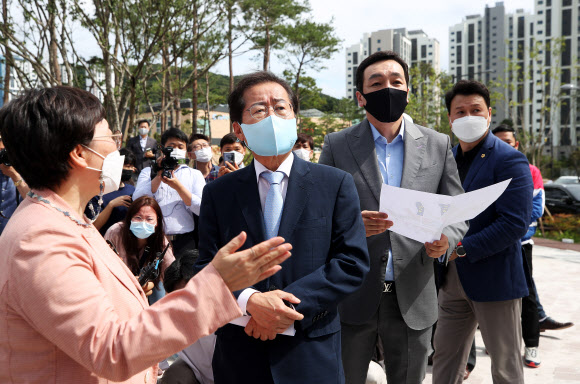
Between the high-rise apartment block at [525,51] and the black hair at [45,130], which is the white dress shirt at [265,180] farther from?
the high-rise apartment block at [525,51]

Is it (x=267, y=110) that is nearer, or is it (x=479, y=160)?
(x=267, y=110)

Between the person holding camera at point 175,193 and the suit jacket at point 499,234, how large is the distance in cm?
247

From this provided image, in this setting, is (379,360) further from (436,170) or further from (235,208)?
(235,208)

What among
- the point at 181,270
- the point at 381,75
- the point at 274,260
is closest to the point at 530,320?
the point at 381,75

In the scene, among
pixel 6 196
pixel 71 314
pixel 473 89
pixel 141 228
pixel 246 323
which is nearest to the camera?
pixel 71 314

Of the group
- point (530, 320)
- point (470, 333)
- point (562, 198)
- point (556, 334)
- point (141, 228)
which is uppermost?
point (141, 228)

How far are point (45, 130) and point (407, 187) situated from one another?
1786 millimetres

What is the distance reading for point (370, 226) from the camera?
2.47 meters

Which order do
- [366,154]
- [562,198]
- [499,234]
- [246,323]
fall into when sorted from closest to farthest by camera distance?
[246,323] < [366,154] < [499,234] < [562,198]

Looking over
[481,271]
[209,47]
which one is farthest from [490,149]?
[209,47]

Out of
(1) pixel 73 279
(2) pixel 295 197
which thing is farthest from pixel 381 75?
(1) pixel 73 279

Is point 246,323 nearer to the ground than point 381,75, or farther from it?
nearer to the ground

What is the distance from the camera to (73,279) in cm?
127

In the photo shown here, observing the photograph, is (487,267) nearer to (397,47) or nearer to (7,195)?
(7,195)
